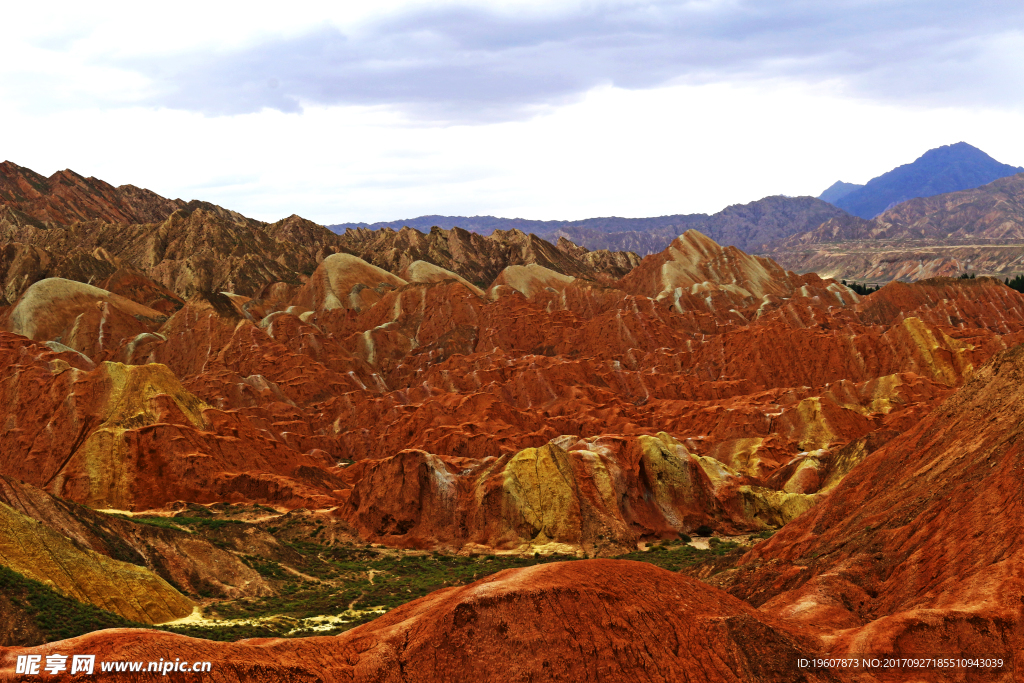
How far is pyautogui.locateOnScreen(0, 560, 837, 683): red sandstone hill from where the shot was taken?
18172 millimetres

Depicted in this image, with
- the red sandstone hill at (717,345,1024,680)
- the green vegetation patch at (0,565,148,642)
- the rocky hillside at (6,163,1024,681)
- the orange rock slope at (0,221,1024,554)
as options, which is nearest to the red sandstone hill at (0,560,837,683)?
the rocky hillside at (6,163,1024,681)

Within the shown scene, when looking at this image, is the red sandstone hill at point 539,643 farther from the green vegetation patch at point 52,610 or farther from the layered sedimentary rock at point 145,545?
the layered sedimentary rock at point 145,545

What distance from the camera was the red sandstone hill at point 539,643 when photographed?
59.6ft

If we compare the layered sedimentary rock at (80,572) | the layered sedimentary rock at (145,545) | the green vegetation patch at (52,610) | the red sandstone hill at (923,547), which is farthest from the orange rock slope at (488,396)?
the green vegetation patch at (52,610)

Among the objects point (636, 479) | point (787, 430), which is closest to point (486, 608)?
point (636, 479)

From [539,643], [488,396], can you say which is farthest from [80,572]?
[488,396]

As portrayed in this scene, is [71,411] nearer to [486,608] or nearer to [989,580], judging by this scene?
[486,608]

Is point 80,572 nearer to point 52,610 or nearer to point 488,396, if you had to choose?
point 52,610

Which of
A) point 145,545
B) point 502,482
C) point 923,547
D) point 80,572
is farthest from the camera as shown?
point 502,482

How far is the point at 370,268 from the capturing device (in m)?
163

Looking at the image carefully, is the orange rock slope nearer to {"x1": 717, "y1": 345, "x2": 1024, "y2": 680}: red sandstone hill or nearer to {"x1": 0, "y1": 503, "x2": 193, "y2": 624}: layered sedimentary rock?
{"x1": 717, "y1": 345, "x2": 1024, "y2": 680}: red sandstone hill

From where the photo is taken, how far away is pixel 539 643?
19797 millimetres

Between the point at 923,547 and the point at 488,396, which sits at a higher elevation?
the point at 923,547

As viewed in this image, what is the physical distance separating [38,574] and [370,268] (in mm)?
133824
